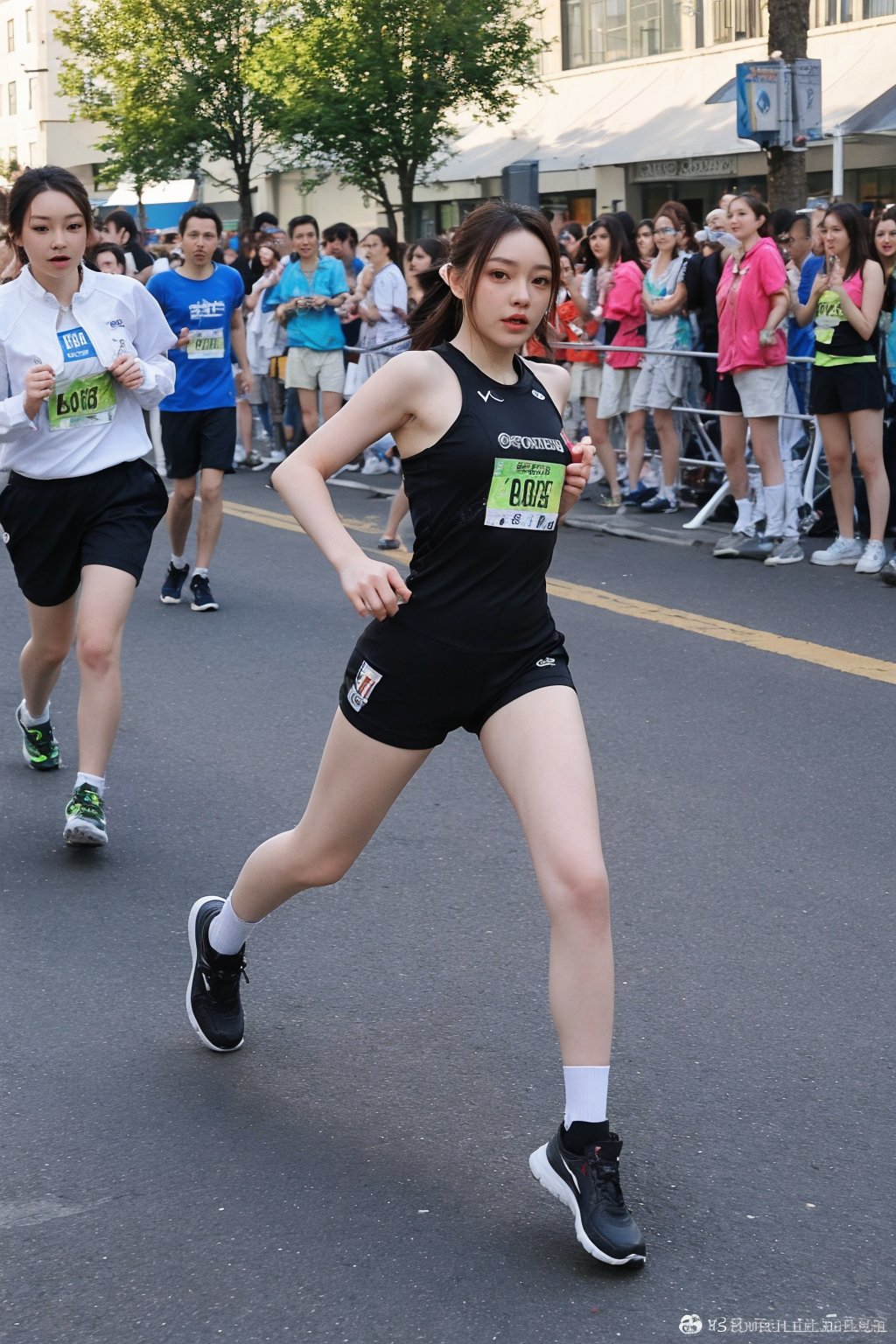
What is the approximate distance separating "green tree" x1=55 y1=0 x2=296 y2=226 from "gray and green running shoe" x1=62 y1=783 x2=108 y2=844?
32.7m

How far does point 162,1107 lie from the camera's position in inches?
146

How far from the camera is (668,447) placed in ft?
39.1

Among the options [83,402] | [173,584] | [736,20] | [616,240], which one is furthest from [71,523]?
[736,20]

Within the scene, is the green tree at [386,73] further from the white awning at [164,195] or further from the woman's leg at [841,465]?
the woman's leg at [841,465]

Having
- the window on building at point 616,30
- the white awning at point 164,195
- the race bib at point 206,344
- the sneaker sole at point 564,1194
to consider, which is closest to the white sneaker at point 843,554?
the race bib at point 206,344

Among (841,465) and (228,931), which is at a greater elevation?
(841,465)

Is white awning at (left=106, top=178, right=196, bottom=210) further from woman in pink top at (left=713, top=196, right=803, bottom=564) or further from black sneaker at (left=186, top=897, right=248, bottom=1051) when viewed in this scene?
black sneaker at (left=186, top=897, right=248, bottom=1051)

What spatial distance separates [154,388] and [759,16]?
90.4ft

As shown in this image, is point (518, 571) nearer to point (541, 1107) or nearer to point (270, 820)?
point (541, 1107)

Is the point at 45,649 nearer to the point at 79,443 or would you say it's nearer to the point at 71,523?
the point at 71,523

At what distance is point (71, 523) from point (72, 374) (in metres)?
0.47

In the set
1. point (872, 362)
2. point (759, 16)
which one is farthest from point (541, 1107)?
point (759, 16)

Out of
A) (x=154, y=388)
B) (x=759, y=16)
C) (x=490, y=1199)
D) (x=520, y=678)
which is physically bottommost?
(x=490, y=1199)

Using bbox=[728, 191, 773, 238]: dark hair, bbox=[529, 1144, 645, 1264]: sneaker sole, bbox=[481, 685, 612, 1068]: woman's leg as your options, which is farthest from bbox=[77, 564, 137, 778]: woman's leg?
bbox=[728, 191, 773, 238]: dark hair
